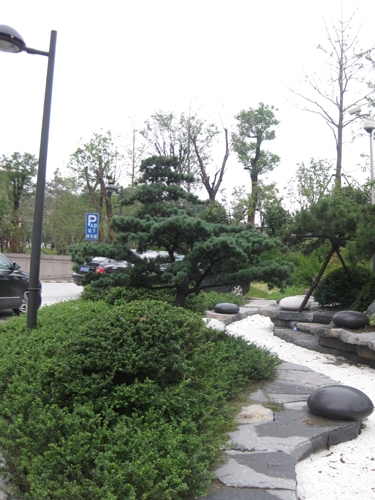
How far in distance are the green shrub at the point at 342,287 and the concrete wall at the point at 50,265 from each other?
20.4 meters

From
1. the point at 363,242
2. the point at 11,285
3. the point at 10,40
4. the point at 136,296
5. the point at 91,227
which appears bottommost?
the point at 11,285

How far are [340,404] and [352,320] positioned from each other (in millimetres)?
2871

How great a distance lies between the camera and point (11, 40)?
5.01 meters

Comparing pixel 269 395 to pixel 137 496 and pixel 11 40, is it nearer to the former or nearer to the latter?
pixel 137 496

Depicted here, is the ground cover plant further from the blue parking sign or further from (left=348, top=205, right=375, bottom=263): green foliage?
the blue parking sign

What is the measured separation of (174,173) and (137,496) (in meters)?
4.19

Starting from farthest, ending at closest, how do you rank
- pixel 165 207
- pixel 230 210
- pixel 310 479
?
pixel 230 210
pixel 165 207
pixel 310 479

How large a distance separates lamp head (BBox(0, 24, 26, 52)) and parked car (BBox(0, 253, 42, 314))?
572 centimetres

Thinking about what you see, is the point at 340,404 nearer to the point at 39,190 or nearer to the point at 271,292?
the point at 39,190

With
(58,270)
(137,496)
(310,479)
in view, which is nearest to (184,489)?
(137,496)

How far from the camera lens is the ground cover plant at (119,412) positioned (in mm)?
2498

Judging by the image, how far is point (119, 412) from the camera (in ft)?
10.6

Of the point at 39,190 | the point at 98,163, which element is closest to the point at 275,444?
the point at 39,190

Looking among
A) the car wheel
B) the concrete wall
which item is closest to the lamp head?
the car wheel
